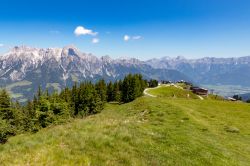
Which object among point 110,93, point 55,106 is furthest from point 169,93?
point 55,106

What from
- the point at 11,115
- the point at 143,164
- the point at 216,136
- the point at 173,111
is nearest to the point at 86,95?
the point at 11,115

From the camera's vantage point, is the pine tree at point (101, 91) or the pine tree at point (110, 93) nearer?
the pine tree at point (101, 91)

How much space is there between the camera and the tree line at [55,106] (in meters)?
55.8

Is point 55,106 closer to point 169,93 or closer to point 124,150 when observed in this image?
point 124,150

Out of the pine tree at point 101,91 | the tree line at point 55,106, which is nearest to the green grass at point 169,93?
the tree line at point 55,106

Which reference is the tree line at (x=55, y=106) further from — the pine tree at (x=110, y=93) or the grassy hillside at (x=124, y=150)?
the grassy hillside at (x=124, y=150)

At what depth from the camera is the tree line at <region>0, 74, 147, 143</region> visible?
55.8 metres

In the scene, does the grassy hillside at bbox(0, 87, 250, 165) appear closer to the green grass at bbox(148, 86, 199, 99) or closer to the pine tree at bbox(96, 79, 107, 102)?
the pine tree at bbox(96, 79, 107, 102)

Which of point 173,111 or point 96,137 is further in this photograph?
point 173,111

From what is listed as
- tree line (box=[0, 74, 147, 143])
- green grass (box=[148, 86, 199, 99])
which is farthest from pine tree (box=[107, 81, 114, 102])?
green grass (box=[148, 86, 199, 99])

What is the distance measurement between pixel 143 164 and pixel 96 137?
429 cm

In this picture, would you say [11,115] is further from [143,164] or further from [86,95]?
[143,164]

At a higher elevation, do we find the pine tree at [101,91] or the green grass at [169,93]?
the pine tree at [101,91]

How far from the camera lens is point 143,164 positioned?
11883 mm
